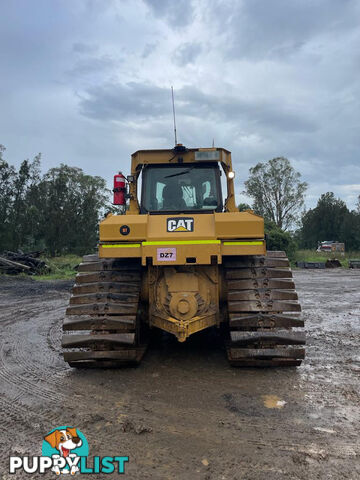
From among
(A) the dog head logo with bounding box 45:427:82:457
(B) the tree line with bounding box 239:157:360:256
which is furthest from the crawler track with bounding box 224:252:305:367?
(B) the tree line with bounding box 239:157:360:256

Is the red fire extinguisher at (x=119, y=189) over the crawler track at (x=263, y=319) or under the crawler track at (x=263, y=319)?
over

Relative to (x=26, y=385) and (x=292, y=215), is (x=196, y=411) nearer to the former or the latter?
(x=26, y=385)

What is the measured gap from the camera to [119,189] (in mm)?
5297

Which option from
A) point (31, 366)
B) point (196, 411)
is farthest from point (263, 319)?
point (31, 366)

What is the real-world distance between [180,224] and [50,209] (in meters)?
38.7

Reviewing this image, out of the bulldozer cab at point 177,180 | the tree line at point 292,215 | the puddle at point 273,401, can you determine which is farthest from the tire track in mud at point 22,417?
the tree line at point 292,215

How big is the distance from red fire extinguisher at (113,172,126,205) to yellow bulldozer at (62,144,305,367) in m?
0.97

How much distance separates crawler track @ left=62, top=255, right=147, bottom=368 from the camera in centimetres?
410

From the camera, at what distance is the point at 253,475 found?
2.30 m

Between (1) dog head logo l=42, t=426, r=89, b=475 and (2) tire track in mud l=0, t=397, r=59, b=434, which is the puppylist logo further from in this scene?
(2) tire track in mud l=0, t=397, r=59, b=434

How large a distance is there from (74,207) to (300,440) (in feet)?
136

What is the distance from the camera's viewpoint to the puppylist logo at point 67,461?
2414mm

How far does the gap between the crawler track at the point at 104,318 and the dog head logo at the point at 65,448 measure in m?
1.23

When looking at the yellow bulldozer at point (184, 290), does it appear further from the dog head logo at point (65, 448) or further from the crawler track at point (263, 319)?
the dog head logo at point (65, 448)
